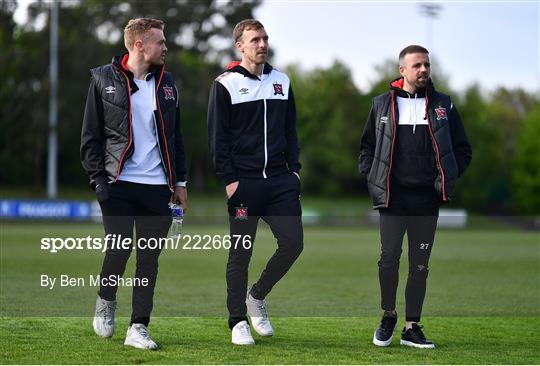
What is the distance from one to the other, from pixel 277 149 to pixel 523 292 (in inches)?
221

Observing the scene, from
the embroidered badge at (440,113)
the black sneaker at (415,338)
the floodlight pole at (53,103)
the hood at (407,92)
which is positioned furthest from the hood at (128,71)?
the floodlight pole at (53,103)

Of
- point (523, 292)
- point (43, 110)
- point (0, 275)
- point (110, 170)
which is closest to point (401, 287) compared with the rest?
point (523, 292)

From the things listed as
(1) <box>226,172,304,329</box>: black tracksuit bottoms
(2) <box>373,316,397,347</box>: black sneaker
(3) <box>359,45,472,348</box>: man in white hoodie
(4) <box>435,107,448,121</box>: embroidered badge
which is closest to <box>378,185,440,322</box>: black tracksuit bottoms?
(3) <box>359,45,472,348</box>: man in white hoodie

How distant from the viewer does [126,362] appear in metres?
5.41

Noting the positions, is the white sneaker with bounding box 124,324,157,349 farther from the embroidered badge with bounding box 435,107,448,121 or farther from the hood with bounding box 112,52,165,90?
the embroidered badge with bounding box 435,107,448,121

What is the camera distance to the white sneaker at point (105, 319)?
6.22 meters

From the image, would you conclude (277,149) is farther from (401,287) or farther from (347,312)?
(401,287)

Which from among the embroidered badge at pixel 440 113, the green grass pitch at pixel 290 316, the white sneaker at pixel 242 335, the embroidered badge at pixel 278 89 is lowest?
the green grass pitch at pixel 290 316

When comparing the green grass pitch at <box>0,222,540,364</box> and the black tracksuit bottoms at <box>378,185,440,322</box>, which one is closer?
the green grass pitch at <box>0,222,540,364</box>

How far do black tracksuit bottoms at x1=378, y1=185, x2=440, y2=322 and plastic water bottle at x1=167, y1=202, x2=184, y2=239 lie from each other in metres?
1.43

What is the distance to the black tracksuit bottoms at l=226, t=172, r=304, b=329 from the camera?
6.30m

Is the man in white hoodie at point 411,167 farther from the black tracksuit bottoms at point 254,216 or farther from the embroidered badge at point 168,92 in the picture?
the embroidered badge at point 168,92

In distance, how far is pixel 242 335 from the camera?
6160 millimetres

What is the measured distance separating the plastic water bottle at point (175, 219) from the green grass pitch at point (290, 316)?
0.75m
